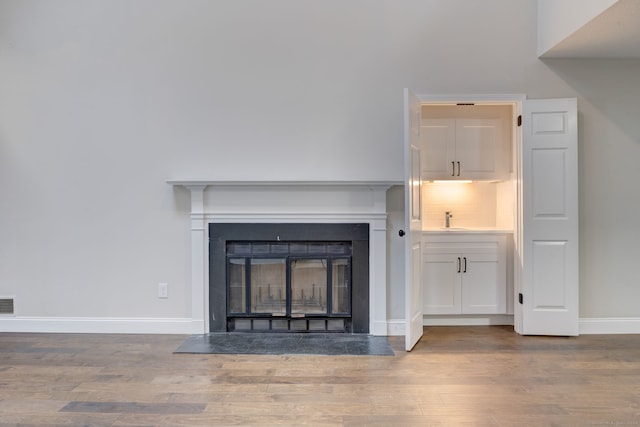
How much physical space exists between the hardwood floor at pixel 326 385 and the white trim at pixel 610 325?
0.58ft

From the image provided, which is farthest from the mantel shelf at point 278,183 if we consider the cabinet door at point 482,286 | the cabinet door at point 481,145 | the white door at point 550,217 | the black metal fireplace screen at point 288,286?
the white door at point 550,217

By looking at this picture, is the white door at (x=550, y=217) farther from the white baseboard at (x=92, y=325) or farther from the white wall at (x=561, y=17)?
the white baseboard at (x=92, y=325)

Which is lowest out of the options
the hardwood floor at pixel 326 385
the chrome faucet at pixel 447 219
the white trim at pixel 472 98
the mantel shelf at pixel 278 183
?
the hardwood floor at pixel 326 385

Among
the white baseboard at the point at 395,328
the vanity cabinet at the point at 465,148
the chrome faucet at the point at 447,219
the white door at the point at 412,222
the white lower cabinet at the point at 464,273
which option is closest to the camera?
the white door at the point at 412,222

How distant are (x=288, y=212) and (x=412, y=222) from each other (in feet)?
3.50

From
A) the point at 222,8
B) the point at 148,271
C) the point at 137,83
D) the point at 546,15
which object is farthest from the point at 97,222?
the point at 546,15

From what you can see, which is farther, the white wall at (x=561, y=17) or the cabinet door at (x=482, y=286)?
the cabinet door at (x=482, y=286)

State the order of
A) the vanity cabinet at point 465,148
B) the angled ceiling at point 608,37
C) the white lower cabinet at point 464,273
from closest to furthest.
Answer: the angled ceiling at point 608,37 < the white lower cabinet at point 464,273 < the vanity cabinet at point 465,148

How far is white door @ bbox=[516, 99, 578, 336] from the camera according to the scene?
3.55 metres

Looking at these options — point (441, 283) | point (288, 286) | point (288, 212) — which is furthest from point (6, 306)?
point (441, 283)

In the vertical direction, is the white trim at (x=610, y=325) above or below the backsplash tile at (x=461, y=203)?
below

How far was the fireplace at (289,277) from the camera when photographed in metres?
3.65

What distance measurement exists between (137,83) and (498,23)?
3.16 meters

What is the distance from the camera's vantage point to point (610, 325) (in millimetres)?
3670
